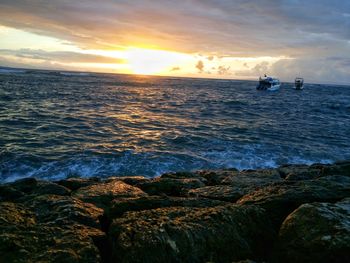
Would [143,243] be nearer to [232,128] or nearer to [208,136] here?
[208,136]

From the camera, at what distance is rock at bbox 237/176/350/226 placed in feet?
20.6

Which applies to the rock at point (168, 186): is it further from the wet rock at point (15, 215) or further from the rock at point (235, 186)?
the wet rock at point (15, 215)

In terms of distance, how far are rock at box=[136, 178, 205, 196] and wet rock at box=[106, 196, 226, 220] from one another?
1.77 m

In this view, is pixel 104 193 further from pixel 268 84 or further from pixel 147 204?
pixel 268 84

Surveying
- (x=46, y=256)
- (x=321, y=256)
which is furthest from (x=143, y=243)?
(x=321, y=256)

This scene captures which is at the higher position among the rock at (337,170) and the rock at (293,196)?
the rock at (293,196)

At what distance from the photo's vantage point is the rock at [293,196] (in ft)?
20.6

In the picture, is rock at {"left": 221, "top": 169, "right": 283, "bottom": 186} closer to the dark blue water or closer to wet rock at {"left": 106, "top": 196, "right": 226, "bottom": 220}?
wet rock at {"left": 106, "top": 196, "right": 226, "bottom": 220}

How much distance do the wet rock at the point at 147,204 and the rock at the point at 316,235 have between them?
1777 mm

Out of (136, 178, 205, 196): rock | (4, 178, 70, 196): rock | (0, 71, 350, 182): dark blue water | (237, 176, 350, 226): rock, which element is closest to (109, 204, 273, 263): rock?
(237, 176, 350, 226): rock

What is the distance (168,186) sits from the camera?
9.05m

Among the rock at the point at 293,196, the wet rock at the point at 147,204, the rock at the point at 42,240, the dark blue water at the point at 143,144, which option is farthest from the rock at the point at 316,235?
the dark blue water at the point at 143,144

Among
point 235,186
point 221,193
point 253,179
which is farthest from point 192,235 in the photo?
point 253,179

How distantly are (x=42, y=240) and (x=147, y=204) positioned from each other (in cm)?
233
